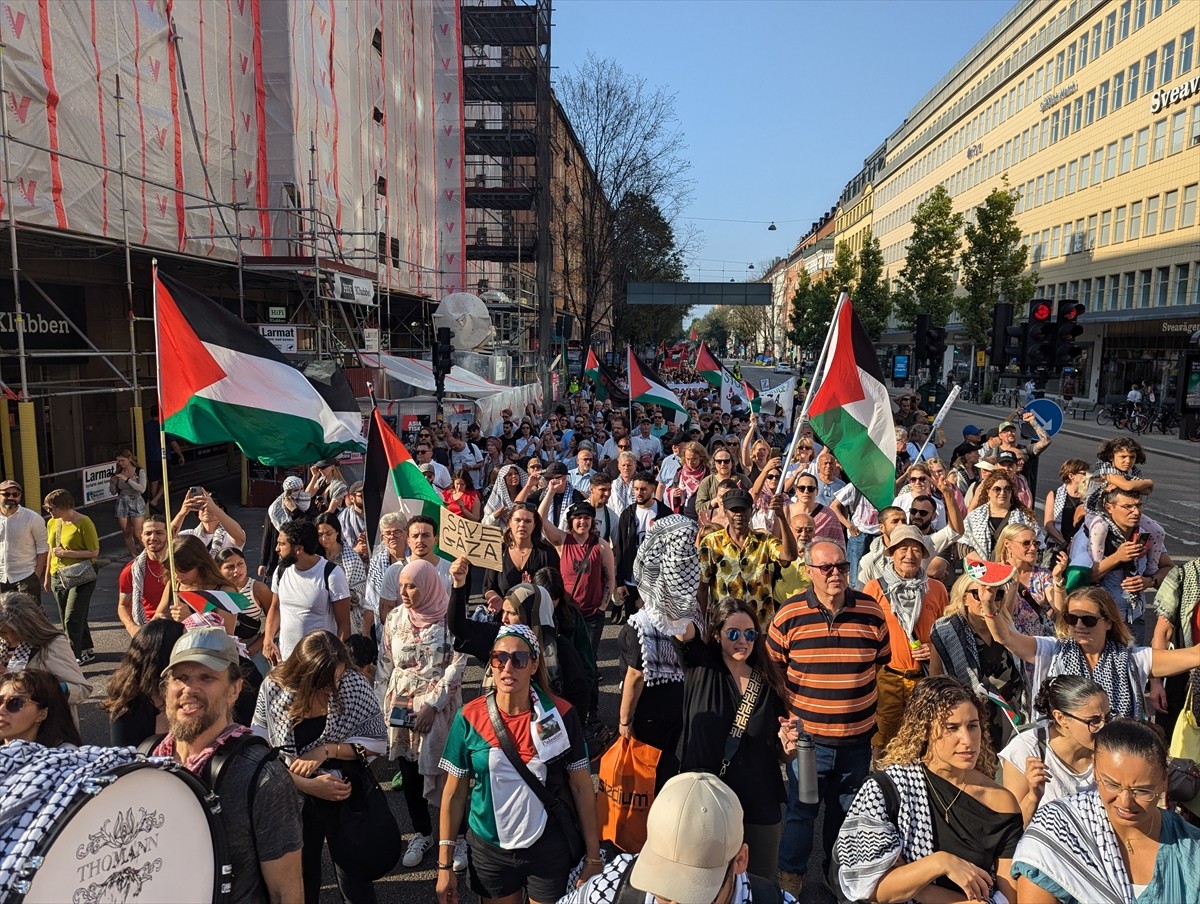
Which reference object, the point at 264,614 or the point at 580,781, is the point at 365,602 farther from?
the point at 580,781

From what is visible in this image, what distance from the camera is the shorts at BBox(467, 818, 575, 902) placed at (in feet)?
10.9

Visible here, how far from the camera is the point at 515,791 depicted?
329 centimetres

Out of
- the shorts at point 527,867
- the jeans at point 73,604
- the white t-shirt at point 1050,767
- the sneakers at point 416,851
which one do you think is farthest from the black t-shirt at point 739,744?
the jeans at point 73,604

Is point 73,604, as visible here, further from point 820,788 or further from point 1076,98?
point 1076,98

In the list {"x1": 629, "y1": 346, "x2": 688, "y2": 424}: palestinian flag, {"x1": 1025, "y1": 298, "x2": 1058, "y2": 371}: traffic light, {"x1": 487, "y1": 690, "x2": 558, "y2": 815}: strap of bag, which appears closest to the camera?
{"x1": 487, "y1": 690, "x2": 558, "y2": 815}: strap of bag

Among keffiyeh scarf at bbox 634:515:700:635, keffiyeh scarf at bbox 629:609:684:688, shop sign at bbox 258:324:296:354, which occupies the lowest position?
keffiyeh scarf at bbox 629:609:684:688

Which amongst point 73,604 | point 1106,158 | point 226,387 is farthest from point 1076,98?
point 73,604

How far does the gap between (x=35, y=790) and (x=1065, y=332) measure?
13.2 meters

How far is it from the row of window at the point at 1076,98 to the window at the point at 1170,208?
16.0 feet

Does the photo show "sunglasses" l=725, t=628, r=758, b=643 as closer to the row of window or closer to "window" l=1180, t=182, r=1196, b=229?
"window" l=1180, t=182, r=1196, b=229

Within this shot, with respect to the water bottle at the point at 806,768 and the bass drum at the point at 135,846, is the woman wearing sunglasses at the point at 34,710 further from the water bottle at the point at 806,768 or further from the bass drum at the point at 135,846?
the water bottle at the point at 806,768

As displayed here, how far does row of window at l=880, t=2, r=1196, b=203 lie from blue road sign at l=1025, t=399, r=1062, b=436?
3431 cm

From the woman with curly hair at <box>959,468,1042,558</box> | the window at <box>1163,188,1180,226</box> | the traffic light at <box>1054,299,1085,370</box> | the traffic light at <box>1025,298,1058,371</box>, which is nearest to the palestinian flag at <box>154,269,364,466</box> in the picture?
the woman with curly hair at <box>959,468,1042,558</box>

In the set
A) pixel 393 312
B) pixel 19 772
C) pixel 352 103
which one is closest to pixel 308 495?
pixel 19 772
